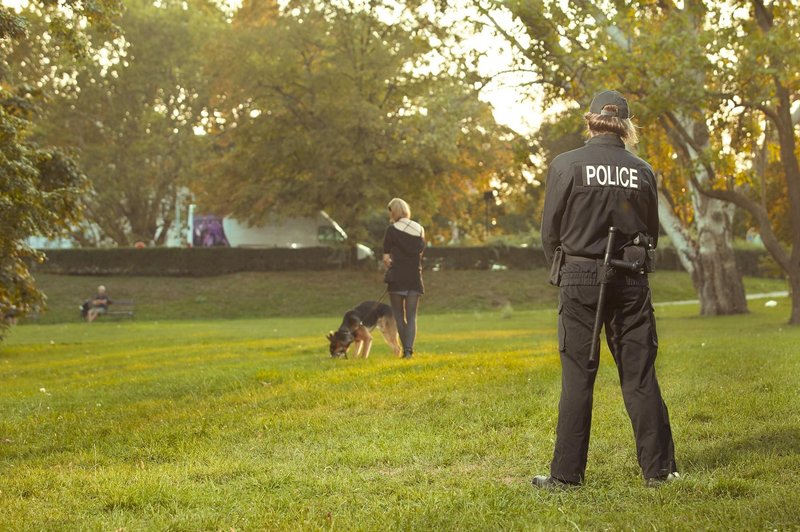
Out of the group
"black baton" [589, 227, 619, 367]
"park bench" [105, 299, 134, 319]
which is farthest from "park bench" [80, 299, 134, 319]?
"black baton" [589, 227, 619, 367]

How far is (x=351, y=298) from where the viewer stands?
4419 centimetres

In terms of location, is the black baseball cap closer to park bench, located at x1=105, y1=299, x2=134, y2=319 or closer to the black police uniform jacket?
the black police uniform jacket

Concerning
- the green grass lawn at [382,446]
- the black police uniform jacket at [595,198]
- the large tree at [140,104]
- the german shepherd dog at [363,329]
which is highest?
the large tree at [140,104]

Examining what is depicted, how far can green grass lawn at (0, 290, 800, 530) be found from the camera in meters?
5.86

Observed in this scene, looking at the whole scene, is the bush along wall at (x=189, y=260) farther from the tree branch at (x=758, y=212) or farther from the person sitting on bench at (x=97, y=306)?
the tree branch at (x=758, y=212)

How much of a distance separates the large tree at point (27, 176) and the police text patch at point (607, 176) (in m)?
9.66

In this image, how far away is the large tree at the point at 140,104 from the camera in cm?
5162

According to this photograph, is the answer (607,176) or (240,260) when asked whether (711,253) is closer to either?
(240,260)

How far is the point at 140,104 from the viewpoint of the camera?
5316cm

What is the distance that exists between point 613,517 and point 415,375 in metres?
6.64

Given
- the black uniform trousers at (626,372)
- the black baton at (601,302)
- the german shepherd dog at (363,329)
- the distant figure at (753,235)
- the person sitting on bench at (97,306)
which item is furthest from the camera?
the distant figure at (753,235)

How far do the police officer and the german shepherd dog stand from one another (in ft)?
29.3

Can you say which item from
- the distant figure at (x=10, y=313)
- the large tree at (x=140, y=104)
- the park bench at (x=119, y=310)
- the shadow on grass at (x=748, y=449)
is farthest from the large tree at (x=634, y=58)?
the large tree at (x=140, y=104)

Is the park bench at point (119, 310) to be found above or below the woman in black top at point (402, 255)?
below
